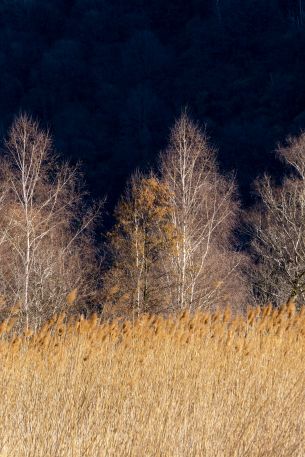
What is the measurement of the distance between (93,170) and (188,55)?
31598 millimetres

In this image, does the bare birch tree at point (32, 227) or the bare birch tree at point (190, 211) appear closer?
the bare birch tree at point (32, 227)

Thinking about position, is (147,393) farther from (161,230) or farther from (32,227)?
(161,230)

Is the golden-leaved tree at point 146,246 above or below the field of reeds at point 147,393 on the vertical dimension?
above

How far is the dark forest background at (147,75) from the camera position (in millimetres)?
74188

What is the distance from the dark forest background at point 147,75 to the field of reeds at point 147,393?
59.1m

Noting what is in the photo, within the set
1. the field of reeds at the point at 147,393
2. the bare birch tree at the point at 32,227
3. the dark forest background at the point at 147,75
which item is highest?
the dark forest background at the point at 147,75

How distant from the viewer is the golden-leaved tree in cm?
2514

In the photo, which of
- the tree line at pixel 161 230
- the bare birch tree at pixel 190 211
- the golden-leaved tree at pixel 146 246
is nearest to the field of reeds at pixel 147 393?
the tree line at pixel 161 230

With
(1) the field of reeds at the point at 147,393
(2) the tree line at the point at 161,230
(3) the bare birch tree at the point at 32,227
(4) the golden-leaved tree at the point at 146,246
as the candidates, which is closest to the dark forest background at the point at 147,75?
(2) the tree line at the point at 161,230

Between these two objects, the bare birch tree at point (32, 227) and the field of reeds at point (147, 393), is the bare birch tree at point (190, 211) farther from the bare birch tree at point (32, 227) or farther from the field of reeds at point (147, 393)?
the field of reeds at point (147, 393)

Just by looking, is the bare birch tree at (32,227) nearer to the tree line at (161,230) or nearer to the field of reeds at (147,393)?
the tree line at (161,230)

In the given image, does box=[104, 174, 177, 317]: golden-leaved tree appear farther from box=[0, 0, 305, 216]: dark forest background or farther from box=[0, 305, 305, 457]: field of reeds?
box=[0, 0, 305, 216]: dark forest background

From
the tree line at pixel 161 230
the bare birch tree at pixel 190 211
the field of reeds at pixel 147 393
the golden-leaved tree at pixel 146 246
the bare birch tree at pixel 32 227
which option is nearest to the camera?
the field of reeds at pixel 147 393

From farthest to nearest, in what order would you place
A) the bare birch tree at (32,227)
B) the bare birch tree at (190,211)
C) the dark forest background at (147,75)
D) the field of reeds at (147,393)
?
the dark forest background at (147,75) → the bare birch tree at (190,211) → the bare birch tree at (32,227) → the field of reeds at (147,393)
